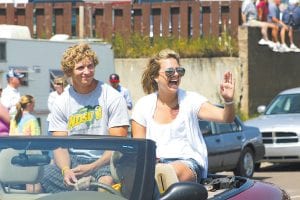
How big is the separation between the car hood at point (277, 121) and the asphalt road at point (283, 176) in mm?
834

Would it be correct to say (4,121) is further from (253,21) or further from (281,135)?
(253,21)

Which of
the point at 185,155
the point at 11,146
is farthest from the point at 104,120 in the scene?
the point at 11,146

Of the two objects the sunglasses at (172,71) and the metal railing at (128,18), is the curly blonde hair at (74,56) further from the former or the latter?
the metal railing at (128,18)

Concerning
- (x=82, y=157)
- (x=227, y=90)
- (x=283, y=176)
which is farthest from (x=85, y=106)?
(x=283, y=176)

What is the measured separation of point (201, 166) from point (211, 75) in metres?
20.0

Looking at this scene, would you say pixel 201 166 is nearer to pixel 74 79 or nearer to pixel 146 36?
pixel 74 79

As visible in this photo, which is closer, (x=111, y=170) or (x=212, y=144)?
(x=111, y=170)

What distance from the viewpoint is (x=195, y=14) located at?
27797mm

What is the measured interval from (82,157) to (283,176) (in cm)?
1226

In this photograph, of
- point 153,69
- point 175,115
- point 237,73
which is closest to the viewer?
point 175,115

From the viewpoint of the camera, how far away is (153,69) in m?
7.27

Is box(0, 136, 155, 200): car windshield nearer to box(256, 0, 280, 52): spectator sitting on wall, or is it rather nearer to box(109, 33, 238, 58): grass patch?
box(109, 33, 238, 58): grass patch

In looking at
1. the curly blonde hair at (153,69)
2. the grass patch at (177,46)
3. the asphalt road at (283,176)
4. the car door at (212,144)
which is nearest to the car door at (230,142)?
the car door at (212,144)

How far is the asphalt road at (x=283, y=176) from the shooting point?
1556 centimetres
